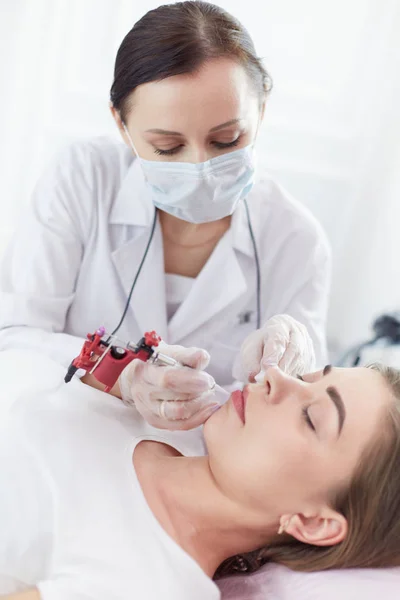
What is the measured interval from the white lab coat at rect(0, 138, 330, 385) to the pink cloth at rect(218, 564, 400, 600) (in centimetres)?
63

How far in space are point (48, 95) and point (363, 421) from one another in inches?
69.0

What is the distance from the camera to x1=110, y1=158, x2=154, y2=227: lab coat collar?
181cm

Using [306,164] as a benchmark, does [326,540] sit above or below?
below

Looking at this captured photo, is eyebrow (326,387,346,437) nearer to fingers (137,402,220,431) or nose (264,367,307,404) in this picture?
nose (264,367,307,404)

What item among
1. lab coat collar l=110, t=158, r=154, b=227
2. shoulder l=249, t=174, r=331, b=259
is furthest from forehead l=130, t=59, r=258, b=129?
shoulder l=249, t=174, r=331, b=259

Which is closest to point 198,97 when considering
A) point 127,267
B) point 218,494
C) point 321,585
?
point 127,267

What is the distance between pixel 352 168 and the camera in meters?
2.93

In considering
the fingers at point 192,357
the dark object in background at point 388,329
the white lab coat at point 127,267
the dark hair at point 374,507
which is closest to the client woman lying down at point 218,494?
the dark hair at point 374,507

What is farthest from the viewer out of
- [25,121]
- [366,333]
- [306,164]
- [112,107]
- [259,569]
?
[366,333]

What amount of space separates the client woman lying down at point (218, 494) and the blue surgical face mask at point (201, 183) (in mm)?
485

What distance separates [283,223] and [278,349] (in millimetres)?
513

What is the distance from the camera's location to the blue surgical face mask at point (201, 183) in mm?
1576

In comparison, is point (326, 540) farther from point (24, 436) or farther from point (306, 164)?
point (306, 164)

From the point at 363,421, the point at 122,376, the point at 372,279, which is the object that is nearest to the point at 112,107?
the point at 122,376
